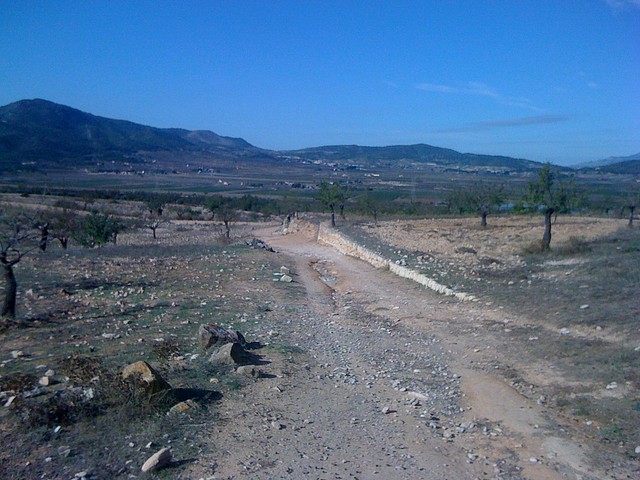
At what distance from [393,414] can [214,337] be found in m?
3.78

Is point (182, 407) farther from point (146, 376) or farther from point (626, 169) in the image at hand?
point (626, 169)

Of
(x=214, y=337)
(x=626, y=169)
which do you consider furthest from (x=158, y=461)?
(x=626, y=169)

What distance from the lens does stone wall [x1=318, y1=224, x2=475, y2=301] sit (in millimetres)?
16680

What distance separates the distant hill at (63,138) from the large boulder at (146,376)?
89421 millimetres

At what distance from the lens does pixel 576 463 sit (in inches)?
247

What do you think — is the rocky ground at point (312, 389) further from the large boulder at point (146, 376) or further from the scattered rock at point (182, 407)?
the large boulder at point (146, 376)

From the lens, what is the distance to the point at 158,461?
5750mm

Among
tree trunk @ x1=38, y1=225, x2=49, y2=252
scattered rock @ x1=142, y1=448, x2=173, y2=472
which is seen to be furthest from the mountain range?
scattered rock @ x1=142, y1=448, x2=173, y2=472

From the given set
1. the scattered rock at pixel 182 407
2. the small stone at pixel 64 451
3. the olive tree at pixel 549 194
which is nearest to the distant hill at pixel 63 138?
the olive tree at pixel 549 194

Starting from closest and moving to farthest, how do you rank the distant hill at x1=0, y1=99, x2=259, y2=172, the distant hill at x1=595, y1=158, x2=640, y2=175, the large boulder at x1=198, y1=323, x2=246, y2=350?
the large boulder at x1=198, y1=323, x2=246, y2=350
the distant hill at x1=0, y1=99, x2=259, y2=172
the distant hill at x1=595, y1=158, x2=640, y2=175

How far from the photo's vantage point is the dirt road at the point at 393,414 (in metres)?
6.20

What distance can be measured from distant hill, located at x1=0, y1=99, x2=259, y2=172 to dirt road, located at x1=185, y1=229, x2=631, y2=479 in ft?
288

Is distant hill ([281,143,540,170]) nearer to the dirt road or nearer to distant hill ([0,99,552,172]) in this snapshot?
distant hill ([0,99,552,172])

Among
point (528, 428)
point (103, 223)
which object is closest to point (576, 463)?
point (528, 428)
